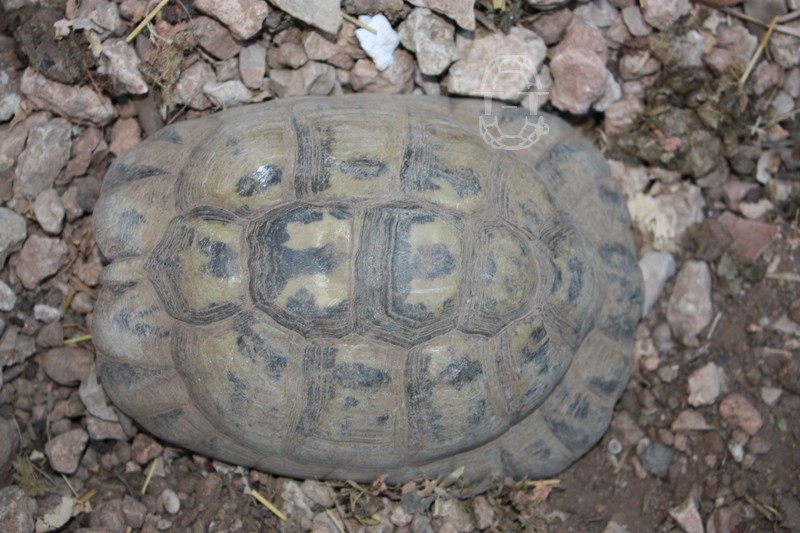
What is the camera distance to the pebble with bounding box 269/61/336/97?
4148mm

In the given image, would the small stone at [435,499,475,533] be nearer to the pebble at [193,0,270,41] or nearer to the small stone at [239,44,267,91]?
the small stone at [239,44,267,91]

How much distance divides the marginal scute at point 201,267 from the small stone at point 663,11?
92.6 inches

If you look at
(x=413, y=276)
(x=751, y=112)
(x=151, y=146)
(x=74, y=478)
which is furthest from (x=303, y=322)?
(x=751, y=112)

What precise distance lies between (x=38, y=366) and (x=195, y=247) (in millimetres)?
1194

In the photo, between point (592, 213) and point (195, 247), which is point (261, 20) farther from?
point (592, 213)

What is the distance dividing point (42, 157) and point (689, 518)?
3.46 m

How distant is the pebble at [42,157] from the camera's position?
13.1 feet

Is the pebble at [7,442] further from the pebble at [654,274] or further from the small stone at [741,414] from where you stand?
the small stone at [741,414]

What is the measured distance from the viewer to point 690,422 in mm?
4234

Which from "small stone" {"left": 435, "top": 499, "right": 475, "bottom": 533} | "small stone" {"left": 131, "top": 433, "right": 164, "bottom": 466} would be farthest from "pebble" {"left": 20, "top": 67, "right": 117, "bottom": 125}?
"small stone" {"left": 435, "top": 499, "right": 475, "bottom": 533}

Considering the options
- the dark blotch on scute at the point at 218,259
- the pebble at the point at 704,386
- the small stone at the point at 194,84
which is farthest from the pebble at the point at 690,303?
the small stone at the point at 194,84

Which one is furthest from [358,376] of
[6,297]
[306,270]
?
[6,297]

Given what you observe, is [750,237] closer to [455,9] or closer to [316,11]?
[455,9]

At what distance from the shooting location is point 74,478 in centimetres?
401
